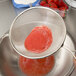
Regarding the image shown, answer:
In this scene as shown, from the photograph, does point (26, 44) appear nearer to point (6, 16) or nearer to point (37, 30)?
point (37, 30)

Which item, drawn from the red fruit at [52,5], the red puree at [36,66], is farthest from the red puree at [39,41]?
the red fruit at [52,5]

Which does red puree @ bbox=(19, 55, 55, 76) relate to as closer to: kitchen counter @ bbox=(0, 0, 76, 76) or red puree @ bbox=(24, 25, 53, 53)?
red puree @ bbox=(24, 25, 53, 53)

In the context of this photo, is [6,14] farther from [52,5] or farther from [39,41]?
[39,41]

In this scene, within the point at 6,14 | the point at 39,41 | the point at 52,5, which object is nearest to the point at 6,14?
the point at 6,14

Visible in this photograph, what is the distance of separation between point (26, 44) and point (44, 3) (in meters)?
0.39

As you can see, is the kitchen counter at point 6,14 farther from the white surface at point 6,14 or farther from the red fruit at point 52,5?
the red fruit at point 52,5

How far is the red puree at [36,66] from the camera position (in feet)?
2.45

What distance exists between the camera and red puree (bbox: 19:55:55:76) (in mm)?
748

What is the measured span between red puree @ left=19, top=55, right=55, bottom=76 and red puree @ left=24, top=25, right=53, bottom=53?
0.31 ft

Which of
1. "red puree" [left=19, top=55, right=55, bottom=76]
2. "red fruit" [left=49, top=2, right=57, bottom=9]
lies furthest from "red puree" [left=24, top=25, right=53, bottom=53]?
"red fruit" [left=49, top=2, right=57, bottom=9]

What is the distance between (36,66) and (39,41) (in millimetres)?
150

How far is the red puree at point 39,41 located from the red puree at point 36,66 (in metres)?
0.09

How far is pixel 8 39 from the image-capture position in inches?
31.7

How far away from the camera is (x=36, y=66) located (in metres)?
0.76
